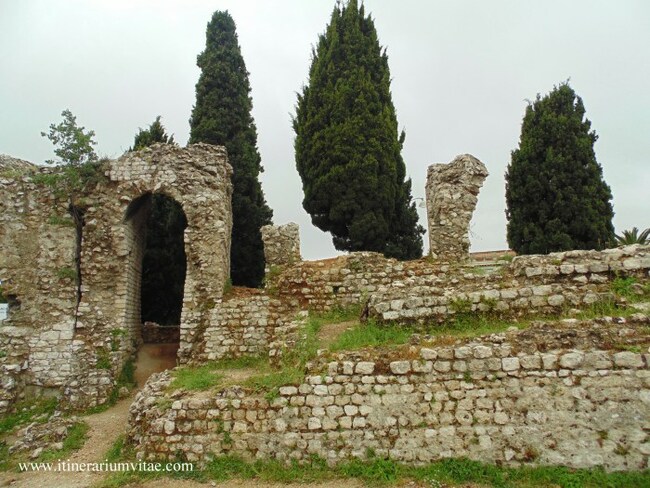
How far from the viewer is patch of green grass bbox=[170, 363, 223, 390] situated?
7.96 meters

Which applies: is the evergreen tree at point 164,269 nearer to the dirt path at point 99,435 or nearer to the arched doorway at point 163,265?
the arched doorway at point 163,265

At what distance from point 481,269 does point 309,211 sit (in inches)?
330

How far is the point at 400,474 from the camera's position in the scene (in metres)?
6.07

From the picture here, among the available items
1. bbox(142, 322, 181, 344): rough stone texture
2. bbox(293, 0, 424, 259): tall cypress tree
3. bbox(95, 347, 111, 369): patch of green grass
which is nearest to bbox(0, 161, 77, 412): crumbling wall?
bbox(95, 347, 111, 369): patch of green grass

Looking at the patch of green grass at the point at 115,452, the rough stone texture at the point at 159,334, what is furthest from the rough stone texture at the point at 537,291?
the rough stone texture at the point at 159,334

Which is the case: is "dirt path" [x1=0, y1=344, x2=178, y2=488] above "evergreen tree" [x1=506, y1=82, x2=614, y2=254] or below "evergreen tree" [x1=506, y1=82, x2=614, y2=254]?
below

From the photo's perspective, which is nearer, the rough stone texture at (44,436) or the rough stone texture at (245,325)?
the rough stone texture at (44,436)

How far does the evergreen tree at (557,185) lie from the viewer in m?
16.0

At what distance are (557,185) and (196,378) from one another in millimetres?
14468

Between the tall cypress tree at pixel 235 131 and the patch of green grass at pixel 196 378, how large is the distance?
7.01 m

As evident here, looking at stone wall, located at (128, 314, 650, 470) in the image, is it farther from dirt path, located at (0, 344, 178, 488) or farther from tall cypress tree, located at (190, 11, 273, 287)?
tall cypress tree, located at (190, 11, 273, 287)

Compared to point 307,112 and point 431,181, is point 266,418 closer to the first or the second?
point 431,181

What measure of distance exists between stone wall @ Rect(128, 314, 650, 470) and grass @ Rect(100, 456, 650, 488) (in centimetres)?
11

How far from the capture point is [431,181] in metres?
12.5
